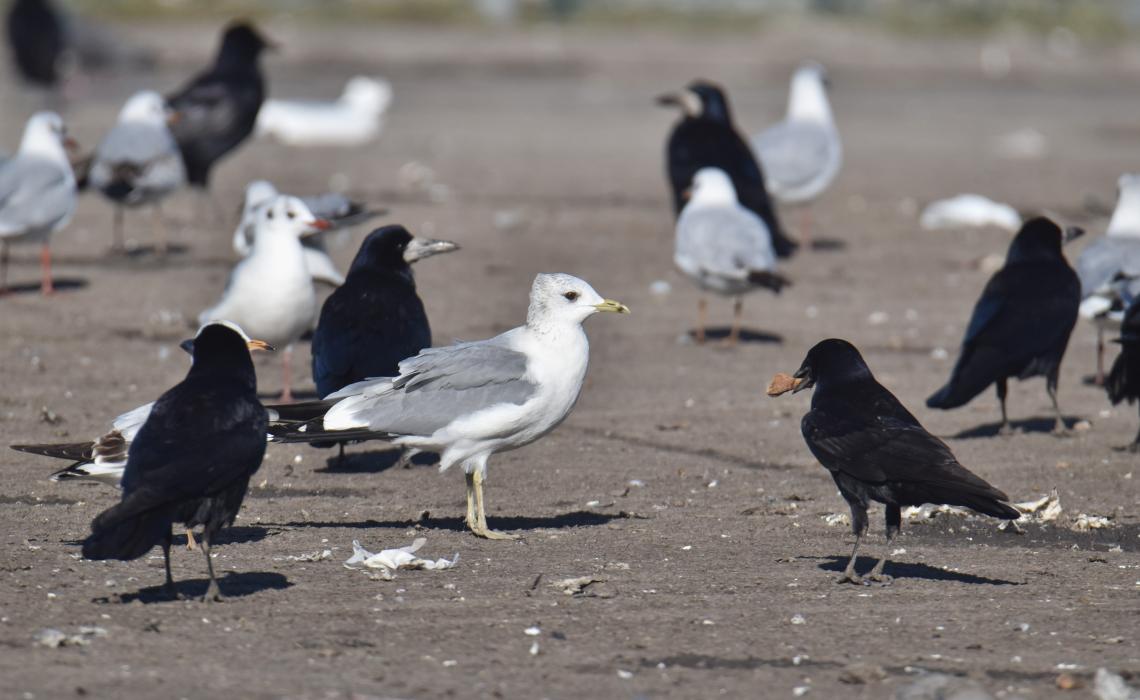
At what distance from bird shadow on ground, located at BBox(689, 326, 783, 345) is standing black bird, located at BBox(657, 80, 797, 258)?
1.31 meters

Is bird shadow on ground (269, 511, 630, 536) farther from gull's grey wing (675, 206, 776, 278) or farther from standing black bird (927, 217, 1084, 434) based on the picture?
gull's grey wing (675, 206, 776, 278)

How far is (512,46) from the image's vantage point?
4150 cm

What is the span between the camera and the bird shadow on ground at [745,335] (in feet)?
40.5

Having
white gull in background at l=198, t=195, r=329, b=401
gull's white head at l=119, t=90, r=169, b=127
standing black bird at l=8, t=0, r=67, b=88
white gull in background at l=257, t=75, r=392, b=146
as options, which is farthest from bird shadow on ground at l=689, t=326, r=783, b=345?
standing black bird at l=8, t=0, r=67, b=88

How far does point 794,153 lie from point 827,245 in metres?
0.98

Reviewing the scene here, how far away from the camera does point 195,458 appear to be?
19.3ft

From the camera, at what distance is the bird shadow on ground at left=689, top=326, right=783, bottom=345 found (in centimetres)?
1235

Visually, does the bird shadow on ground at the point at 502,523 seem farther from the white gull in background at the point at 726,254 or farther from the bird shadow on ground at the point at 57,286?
the bird shadow on ground at the point at 57,286

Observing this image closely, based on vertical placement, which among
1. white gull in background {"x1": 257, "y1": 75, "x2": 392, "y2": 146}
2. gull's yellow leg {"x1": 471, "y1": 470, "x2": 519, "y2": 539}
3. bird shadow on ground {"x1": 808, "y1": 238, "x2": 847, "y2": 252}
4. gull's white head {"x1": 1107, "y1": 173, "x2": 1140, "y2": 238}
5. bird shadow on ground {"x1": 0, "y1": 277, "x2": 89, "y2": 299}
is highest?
white gull in background {"x1": 257, "y1": 75, "x2": 392, "y2": 146}

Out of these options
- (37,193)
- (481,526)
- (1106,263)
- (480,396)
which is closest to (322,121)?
(37,193)

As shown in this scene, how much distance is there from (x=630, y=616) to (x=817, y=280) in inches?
348

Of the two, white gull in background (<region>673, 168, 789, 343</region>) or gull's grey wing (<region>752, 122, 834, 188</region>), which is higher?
gull's grey wing (<region>752, 122, 834, 188</region>)

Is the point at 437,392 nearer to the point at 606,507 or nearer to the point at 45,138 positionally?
the point at 606,507

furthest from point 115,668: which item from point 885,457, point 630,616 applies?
point 885,457
